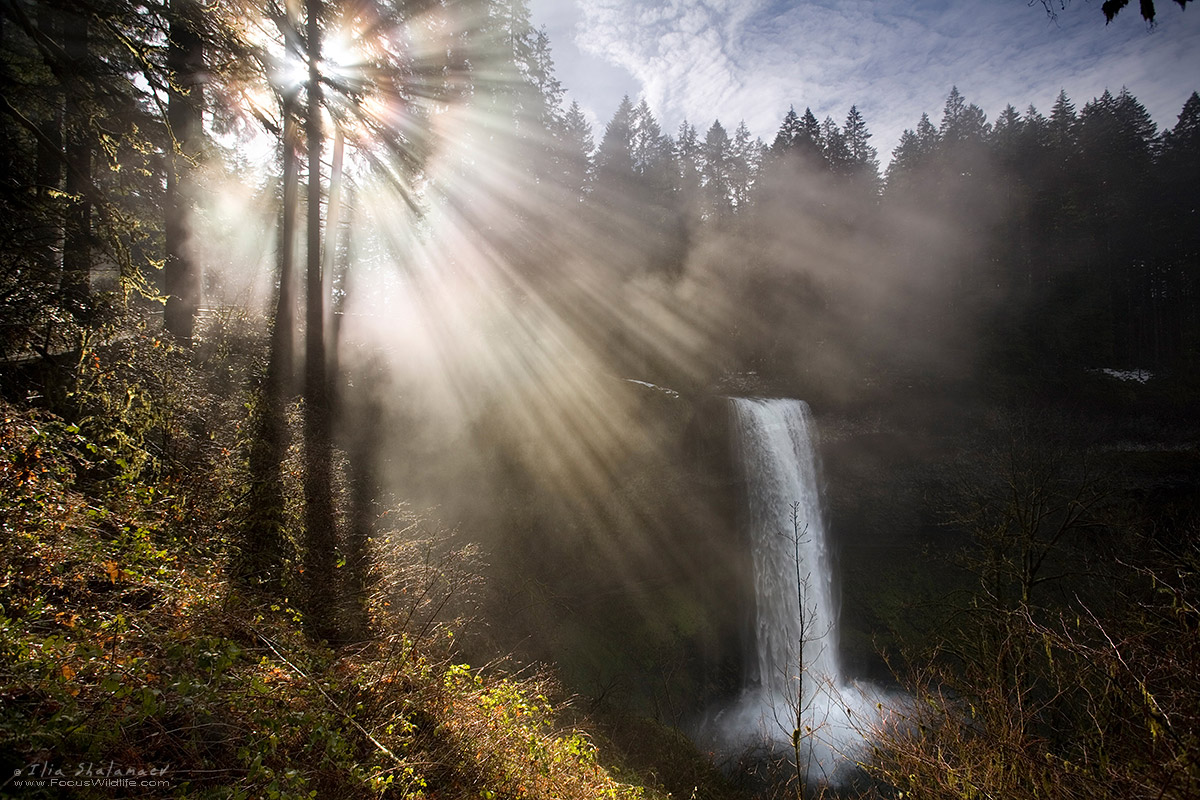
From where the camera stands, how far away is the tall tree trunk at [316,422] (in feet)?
18.1

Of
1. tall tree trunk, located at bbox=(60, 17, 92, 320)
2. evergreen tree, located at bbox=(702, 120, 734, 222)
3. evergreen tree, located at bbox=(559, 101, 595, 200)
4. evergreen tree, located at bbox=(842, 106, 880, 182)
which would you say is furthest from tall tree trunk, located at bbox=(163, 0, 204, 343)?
evergreen tree, located at bbox=(842, 106, 880, 182)

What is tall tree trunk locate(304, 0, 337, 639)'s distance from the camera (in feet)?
18.1

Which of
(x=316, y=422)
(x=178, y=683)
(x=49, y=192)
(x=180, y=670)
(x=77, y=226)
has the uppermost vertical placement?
(x=49, y=192)

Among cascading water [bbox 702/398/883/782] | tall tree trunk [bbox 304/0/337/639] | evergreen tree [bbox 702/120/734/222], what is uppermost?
evergreen tree [bbox 702/120/734/222]

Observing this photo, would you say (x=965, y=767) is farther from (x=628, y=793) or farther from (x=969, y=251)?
(x=969, y=251)

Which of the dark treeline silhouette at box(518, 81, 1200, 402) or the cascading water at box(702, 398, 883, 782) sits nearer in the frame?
the cascading water at box(702, 398, 883, 782)

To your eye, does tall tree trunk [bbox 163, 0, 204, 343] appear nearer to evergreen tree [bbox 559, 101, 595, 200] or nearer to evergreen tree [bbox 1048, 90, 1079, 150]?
evergreen tree [bbox 559, 101, 595, 200]

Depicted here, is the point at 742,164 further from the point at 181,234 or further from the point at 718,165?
the point at 181,234

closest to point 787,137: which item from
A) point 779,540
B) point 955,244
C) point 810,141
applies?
point 810,141

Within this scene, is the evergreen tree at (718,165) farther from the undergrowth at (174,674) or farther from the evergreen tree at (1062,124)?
the undergrowth at (174,674)

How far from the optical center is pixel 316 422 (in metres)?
9.23

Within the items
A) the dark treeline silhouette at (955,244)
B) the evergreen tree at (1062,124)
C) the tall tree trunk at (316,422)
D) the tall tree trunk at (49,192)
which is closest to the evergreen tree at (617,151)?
the dark treeline silhouette at (955,244)

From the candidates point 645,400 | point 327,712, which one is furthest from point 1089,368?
point 327,712

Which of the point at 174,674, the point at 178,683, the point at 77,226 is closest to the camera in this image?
the point at 178,683
